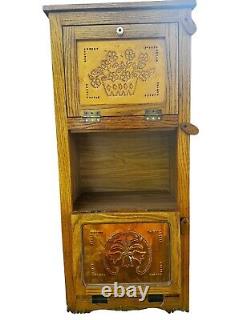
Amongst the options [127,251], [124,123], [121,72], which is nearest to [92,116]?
[124,123]

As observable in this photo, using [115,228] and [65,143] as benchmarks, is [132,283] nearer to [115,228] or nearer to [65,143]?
[115,228]

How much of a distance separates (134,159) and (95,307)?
900mm

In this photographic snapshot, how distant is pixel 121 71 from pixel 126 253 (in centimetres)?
98

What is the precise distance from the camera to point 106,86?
1.75 metres

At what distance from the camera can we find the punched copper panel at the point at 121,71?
5.66 ft

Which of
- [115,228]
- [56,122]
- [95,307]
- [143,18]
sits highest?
[143,18]

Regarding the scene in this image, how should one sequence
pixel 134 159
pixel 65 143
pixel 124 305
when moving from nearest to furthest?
pixel 65 143, pixel 124 305, pixel 134 159

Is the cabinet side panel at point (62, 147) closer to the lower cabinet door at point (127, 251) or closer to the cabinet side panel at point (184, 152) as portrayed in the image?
the lower cabinet door at point (127, 251)

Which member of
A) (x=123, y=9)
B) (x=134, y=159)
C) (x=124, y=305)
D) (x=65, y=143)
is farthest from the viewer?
(x=134, y=159)

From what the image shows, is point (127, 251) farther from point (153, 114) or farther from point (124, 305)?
point (153, 114)

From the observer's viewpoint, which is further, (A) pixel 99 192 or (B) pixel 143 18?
(A) pixel 99 192

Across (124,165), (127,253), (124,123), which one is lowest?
(127,253)

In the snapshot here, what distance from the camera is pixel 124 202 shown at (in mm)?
1969

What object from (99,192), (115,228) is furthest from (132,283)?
(99,192)
